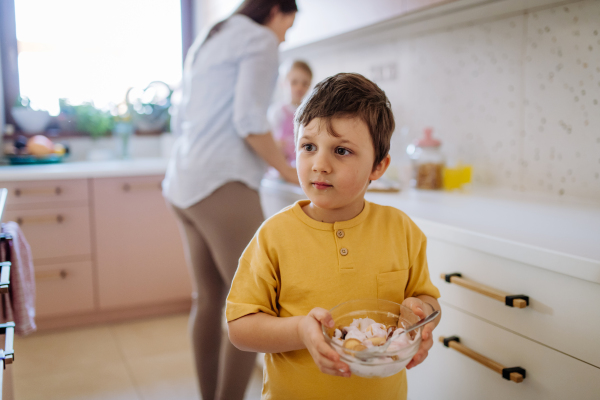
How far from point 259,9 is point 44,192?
157 cm

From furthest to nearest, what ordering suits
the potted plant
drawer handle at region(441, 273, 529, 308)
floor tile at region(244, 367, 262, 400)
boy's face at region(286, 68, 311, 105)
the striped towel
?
the potted plant, boy's face at region(286, 68, 311, 105), floor tile at region(244, 367, 262, 400), the striped towel, drawer handle at region(441, 273, 529, 308)

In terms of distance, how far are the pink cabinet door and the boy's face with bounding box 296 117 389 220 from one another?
206 centimetres

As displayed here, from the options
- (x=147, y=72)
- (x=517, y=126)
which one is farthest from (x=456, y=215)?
(x=147, y=72)

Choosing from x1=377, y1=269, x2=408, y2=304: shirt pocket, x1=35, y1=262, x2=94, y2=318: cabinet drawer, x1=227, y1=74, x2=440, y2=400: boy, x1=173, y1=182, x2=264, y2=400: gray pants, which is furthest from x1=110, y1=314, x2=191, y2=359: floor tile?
x1=377, y1=269, x2=408, y2=304: shirt pocket

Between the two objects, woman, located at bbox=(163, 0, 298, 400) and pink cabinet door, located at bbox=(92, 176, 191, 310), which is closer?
woman, located at bbox=(163, 0, 298, 400)

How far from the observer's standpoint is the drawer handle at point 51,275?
99.6 inches

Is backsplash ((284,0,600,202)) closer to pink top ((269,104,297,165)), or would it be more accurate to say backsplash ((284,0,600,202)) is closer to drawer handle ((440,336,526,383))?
pink top ((269,104,297,165))

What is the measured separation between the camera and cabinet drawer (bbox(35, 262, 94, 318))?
2543mm

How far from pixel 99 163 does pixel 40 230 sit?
636mm

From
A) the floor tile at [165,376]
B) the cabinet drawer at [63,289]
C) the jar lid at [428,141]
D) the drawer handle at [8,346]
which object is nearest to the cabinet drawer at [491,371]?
the jar lid at [428,141]

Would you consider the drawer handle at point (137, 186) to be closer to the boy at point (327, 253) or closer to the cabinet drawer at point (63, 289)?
the cabinet drawer at point (63, 289)

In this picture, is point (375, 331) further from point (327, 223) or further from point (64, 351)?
point (64, 351)

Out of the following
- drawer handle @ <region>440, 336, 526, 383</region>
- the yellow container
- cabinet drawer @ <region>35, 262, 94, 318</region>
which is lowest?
cabinet drawer @ <region>35, 262, 94, 318</region>

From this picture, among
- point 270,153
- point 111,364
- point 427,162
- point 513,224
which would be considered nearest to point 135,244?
point 111,364
